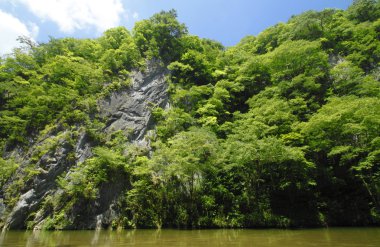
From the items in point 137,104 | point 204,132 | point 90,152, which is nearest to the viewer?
point 204,132

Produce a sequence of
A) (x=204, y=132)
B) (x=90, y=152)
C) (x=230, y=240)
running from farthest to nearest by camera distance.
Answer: (x=90, y=152) → (x=204, y=132) → (x=230, y=240)

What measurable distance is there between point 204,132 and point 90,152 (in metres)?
9.23

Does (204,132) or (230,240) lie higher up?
(204,132)

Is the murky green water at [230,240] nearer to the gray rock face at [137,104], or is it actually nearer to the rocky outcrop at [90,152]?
the rocky outcrop at [90,152]

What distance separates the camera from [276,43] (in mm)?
34531

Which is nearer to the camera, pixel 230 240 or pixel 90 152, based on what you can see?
pixel 230 240

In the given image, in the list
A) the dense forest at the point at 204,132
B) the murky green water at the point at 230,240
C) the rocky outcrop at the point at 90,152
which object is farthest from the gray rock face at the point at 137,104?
the murky green water at the point at 230,240

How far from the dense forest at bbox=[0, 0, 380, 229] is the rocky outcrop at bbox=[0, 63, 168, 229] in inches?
7.8

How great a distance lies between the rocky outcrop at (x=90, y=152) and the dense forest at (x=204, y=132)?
20 cm

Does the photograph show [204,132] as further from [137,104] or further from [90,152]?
[90,152]

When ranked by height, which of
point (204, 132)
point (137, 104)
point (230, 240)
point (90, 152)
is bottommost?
point (230, 240)

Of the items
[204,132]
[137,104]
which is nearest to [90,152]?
[137,104]

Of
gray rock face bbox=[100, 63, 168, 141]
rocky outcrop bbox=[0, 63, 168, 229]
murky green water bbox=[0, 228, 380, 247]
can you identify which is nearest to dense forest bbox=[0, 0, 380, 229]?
rocky outcrop bbox=[0, 63, 168, 229]

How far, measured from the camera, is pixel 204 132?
18.9m
